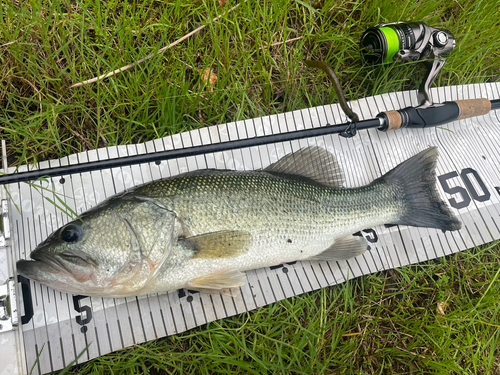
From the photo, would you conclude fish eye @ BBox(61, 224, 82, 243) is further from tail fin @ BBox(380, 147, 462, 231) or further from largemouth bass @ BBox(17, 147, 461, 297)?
tail fin @ BBox(380, 147, 462, 231)

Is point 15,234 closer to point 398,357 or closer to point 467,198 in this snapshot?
point 398,357

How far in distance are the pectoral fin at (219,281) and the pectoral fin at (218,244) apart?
5.8 inches

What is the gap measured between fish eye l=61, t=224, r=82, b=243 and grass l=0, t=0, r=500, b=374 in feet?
2.93

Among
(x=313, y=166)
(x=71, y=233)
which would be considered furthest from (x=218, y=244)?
(x=313, y=166)

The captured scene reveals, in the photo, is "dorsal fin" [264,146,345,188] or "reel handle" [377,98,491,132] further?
"reel handle" [377,98,491,132]

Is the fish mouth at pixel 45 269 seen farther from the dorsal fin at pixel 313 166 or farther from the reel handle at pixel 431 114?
the reel handle at pixel 431 114

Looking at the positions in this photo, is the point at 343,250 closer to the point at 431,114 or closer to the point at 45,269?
the point at 431,114

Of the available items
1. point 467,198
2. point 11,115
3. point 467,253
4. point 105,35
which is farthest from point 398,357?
point 11,115

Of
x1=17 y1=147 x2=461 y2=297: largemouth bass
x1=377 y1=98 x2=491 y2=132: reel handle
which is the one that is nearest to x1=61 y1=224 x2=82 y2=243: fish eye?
x1=17 y1=147 x2=461 y2=297: largemouth bass

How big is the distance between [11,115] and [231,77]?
177 cm

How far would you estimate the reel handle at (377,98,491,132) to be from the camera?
104 inches

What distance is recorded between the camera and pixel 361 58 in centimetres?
305

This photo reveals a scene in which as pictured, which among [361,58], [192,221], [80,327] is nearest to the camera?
[192,221]

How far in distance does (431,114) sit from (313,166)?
44.0 inches
